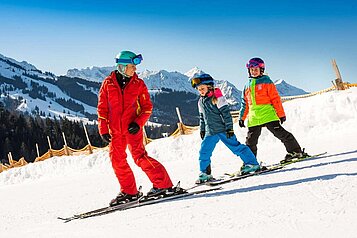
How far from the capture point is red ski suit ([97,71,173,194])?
13.6 ft


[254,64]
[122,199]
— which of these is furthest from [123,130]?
[254,64]

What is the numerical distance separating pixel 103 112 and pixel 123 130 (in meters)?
0.30

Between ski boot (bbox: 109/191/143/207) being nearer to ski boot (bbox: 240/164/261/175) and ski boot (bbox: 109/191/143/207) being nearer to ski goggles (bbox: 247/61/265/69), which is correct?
ski boot (bbox: 240/164/261/175)

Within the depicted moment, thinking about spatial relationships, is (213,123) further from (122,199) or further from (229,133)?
(122,199)

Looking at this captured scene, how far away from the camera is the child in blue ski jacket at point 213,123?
485 centimetres

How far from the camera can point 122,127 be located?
13.6ft

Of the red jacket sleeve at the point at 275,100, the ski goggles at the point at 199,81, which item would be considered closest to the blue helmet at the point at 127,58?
the ski goggles at the point at 199,81

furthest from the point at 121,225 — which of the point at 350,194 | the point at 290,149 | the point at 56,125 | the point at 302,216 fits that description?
the point at 56,125

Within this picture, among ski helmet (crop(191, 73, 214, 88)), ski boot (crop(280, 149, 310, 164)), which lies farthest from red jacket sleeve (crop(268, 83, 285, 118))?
ski helmet (crop(191, 73, 214, 88))

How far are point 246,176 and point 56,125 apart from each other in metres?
89.3

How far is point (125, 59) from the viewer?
421 cm

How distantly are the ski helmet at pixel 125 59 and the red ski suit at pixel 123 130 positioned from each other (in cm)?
13

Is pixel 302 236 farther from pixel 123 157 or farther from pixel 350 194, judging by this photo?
pixel 123 157

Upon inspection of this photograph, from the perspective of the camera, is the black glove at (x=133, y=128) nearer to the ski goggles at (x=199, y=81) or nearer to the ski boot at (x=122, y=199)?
the ski boot at (x=122, y=199)
